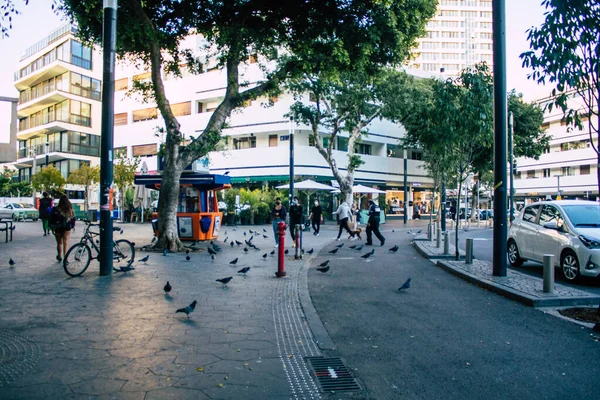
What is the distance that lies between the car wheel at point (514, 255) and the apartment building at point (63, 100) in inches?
1725

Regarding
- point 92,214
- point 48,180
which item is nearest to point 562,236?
point 92,214

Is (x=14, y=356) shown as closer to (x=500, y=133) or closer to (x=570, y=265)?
(x=500, y=133)

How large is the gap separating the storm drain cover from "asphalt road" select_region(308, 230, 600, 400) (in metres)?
2.88

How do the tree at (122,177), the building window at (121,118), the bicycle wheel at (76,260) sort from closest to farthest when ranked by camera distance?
the bicycle wheel at (76,260), the tree at (122,177), the building window at (121,118)

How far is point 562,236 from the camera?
31.6ft

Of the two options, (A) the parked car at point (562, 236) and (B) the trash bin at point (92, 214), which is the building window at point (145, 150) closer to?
(B) the trash bin at point (92, 214)

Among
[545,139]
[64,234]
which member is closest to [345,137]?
[545,139]

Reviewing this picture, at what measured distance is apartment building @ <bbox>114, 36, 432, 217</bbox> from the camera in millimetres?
36062

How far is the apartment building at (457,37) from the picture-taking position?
326 ft

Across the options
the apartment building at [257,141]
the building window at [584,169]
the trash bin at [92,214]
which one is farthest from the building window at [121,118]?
the building window at [584,169]

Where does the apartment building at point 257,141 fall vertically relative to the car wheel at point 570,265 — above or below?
above

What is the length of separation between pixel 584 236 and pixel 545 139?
106ft

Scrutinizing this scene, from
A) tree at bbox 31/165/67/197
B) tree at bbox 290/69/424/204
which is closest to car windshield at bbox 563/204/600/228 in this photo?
tree at bbox 290/69/424/204

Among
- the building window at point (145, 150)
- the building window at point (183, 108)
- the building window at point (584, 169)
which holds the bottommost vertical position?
the building window at point (584, 169)
